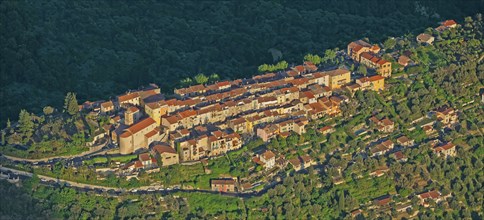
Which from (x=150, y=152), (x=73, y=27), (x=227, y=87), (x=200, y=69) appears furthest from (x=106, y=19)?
(x=150, y=152)

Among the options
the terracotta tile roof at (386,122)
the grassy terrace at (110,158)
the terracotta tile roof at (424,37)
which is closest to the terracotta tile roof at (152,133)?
the grassy terrace at (110,158)

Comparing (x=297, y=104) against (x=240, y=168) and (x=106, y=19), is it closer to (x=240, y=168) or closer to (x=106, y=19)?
(x=240, y=168)

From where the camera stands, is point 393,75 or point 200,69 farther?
point 200,69

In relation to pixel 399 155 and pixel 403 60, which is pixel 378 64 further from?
pixel 399 155

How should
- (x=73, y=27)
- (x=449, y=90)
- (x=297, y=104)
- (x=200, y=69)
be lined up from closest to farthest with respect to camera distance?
(x=297, y=104) → (x=449, y=90) → (x=200, y=69) → (x=73, y=27)

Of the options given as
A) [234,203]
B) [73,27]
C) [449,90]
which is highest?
[73,27]

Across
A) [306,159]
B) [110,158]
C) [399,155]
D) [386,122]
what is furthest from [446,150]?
[110,158]

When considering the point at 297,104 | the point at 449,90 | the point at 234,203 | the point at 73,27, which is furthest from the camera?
the point at 73,27

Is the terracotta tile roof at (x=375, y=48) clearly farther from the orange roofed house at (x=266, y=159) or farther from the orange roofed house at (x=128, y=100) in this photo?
the orange roofed house at (x=128, y=100)
